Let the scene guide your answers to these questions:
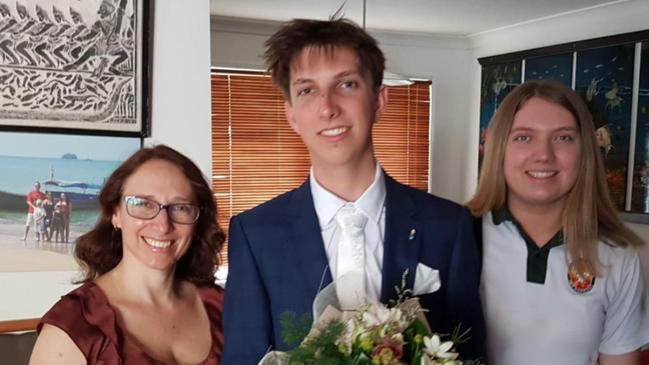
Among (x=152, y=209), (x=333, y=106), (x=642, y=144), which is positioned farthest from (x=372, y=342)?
(x=642, y=144)

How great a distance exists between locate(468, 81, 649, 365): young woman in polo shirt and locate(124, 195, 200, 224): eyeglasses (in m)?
0.77

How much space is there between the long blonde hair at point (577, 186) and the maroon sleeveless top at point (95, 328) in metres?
0.85

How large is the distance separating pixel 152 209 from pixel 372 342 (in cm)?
79

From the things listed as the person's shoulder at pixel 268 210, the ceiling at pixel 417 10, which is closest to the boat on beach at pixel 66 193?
the person's shoulder at pixel 268 210

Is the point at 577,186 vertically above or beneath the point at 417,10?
beneath

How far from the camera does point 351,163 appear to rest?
1146 mm

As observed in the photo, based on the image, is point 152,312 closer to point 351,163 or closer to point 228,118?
point 351,163

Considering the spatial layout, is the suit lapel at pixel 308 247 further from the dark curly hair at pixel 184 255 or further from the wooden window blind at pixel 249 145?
the wooden window blind at pixel 249 145

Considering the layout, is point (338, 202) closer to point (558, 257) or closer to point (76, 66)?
point (558, 257)

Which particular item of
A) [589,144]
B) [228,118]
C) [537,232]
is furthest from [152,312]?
[228,118]

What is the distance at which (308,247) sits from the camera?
1149 mm

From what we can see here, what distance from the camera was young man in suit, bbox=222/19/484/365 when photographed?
43.6 inches

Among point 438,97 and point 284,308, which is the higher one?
point 438,97

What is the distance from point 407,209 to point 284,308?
33 centimetres
